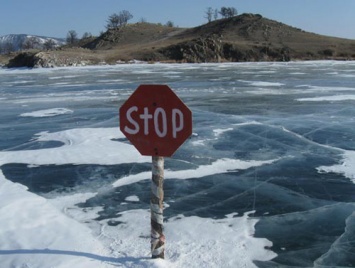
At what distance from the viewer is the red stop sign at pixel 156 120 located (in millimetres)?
3727

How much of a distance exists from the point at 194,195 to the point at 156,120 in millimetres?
2637

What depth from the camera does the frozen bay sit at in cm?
442

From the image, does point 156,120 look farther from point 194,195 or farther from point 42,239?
point 194,195

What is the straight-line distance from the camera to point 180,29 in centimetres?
12581

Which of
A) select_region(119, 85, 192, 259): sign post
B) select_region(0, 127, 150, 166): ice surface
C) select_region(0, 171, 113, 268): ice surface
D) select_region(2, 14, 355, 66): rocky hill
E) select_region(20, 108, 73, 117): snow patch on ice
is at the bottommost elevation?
select_region(0, 171, 113, 268): ice surface

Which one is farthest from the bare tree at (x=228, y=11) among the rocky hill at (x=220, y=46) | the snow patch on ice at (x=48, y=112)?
the snow patch on ice at (x=48, y=112)

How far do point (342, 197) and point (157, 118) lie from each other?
342 centimetres

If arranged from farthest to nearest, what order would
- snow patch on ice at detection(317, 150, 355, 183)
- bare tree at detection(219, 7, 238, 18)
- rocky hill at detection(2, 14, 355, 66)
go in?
bare tree at detection(219, 7, 238, 18) → rocky hill at detection(2, 14, 355, 66) → snow patch on ice at detection(317, 150, 355, 183)

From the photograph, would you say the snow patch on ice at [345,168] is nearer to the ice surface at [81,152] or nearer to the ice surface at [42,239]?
the ice surface at [81,152]

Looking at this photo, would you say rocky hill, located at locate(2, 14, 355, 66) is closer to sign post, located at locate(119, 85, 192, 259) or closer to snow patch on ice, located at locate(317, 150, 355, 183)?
snow patch on ice, located at locate(317, 150, 355, 183)

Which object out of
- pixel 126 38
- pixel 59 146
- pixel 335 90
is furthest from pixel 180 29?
pixel 59 146

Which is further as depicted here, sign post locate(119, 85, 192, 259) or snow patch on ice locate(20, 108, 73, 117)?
snow patch on ice locate(20, 108, 73, 117)

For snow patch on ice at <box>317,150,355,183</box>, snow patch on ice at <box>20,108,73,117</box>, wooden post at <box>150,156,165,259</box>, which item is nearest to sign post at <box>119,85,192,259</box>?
wooden post at <box>150,156,165,259</box>

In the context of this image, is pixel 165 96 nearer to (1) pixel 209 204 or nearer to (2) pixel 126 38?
(1) pixel 209 204
